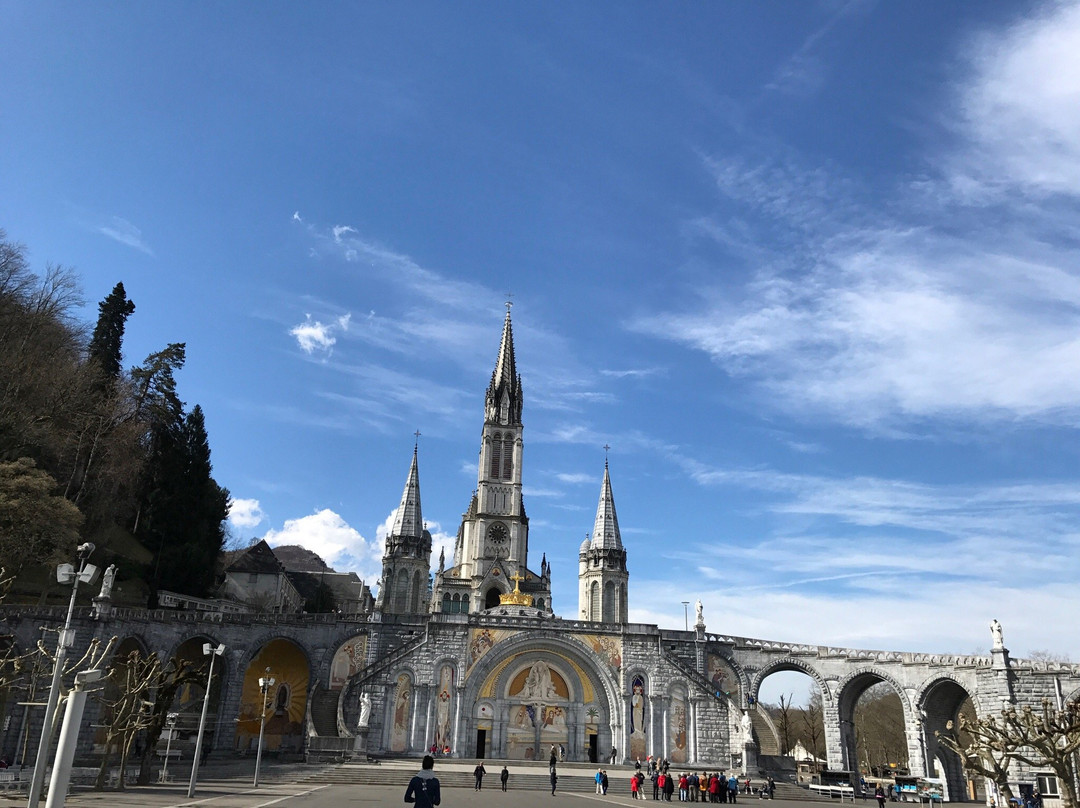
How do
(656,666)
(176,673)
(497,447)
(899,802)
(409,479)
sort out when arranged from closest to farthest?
(176,673) < (899,802) < (656,666) < (409,479) < (497,447)

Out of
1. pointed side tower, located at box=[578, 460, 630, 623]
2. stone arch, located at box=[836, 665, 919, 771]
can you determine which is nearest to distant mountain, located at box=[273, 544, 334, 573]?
pointed side tower, located at box=[578, 460, 630, 623]

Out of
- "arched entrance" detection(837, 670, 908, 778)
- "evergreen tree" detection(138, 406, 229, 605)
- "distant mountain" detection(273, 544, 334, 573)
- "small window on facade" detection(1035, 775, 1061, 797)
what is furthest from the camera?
"distant mountain" detection(273, 544, 334, 573)

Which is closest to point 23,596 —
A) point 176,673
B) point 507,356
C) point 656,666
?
point 176,673

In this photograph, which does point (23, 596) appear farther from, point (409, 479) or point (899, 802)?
point (899, 802)

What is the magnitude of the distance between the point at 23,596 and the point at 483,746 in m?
23.1

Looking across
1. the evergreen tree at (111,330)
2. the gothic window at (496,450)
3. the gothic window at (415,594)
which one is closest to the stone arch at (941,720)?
the gothic window at (415,594)

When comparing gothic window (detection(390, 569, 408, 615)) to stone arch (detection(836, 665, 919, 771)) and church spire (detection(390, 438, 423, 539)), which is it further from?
stone arch (detection(836, 665, 919, 771))

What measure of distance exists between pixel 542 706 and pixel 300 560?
2182 inches

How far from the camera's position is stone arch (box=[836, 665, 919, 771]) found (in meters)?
38.5

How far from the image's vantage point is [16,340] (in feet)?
124

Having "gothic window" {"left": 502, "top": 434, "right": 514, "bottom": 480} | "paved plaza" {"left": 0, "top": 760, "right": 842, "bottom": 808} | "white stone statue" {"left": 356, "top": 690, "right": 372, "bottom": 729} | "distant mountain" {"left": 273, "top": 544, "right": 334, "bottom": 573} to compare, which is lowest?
"paved plaza" {"left": 0, "top": 760, "right": 842, "bottom": 808}

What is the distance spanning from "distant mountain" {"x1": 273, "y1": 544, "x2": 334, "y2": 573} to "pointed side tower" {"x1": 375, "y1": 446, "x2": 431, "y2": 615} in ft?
74.5

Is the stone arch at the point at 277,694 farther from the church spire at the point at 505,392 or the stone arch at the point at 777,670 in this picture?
the church spire at the point at 505,392

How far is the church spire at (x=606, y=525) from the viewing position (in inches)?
2445
